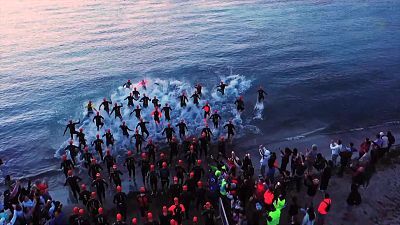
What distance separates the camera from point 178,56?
43.9 metres

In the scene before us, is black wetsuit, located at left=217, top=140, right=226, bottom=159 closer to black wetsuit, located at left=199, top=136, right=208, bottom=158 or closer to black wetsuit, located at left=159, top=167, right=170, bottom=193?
black wetsuit, located at left=199, top=136, right=208, bottom=158

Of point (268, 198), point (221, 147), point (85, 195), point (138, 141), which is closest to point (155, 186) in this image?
point (85, 195)

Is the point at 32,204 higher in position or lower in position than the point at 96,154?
higher

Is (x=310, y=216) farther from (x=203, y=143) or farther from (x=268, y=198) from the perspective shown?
(x=203, y=143)

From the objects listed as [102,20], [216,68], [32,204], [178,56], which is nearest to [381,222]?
[32,204]

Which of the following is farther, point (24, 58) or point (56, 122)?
point (24, 58)

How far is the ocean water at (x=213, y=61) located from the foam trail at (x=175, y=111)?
0.73 meters

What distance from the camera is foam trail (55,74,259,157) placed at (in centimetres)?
2388

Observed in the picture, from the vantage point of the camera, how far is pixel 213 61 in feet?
135

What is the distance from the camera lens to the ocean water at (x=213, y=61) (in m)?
26.5

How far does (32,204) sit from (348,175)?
14553mm

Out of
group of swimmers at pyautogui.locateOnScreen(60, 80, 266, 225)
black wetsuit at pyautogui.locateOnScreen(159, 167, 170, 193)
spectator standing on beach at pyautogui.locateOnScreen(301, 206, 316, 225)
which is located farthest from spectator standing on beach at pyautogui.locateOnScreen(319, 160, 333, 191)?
black wetsuit at pyautogui.locateOnScreen(159, 167, 170, 193)

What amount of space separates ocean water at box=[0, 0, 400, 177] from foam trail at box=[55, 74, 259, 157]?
0.73 metres

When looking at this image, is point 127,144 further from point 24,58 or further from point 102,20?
point 102,20
